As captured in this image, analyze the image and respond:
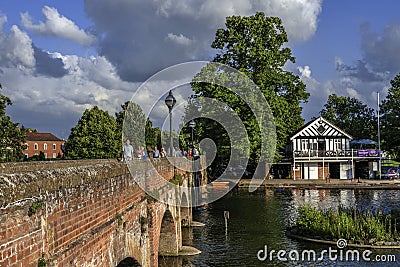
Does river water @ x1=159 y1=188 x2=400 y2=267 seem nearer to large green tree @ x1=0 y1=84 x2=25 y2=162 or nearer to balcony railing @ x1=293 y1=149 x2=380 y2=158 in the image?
balcony railing @ x1=293 y1=149 x2=380 y2=158

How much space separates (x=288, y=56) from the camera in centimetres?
5012

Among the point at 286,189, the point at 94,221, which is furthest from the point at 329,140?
the point at 94,221

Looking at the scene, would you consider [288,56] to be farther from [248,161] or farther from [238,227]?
[238,227]

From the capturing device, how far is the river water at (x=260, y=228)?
20.8 metres

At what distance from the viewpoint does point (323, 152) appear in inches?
2226

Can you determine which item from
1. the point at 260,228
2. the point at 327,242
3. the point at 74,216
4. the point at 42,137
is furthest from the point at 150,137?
the point at 74,216

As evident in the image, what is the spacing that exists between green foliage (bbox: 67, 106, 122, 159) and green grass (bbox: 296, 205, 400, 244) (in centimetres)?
3135

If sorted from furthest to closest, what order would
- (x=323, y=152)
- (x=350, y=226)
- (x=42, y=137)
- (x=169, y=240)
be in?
(x=42, y=137) → (x=323, y=152) → (x=350, y=226) → (x=169, y=240)

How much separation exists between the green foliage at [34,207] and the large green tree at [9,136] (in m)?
25.2

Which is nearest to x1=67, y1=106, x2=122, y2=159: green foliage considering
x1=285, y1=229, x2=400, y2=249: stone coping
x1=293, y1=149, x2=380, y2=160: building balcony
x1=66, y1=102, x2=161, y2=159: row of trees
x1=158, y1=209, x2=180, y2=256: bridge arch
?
x1=66, y1=102, x2=161, y2=159: row of trees

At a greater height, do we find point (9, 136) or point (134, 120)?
point (134, 120)

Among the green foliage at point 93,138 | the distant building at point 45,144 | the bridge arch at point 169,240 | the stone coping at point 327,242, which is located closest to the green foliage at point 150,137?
the green foliage at point 93,138

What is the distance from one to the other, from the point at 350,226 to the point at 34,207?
20.4m

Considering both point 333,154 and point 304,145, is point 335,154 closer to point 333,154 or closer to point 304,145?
point 333,154
